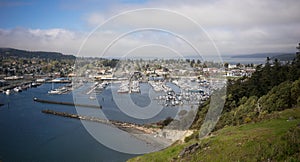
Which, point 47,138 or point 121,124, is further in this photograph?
point 121,124

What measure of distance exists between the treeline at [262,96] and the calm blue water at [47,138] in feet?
12.9

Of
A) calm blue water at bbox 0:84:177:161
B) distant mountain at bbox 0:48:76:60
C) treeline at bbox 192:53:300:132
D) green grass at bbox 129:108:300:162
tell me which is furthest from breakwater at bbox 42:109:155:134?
distant mountain at bbox 0:48:76:60

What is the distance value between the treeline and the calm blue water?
3923 millimetres

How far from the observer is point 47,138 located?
11180 millimetres

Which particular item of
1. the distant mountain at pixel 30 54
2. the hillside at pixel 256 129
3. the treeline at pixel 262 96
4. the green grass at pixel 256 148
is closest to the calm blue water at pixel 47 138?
the hillside at pixel 256 129

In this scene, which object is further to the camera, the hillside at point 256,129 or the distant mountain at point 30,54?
the distant mountain at point 30,54

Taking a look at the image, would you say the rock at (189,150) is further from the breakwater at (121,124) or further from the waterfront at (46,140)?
the breakwater at (121,124)

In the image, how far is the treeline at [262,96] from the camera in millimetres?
6344

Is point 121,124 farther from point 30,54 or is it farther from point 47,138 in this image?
point 30,54

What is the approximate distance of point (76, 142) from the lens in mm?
10586

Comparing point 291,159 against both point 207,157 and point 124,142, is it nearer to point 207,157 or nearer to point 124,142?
point 207,157

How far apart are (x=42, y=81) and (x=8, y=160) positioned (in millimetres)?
26241

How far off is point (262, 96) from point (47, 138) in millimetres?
8769

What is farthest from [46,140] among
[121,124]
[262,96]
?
[262,96]
